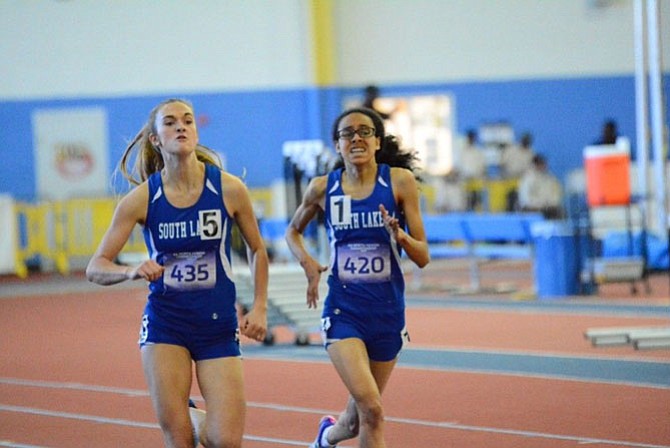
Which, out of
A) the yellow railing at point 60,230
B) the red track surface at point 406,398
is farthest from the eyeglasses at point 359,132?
the yellow railing at point 60,230

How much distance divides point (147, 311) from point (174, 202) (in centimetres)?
51

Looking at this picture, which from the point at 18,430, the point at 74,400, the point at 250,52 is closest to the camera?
the point at 18,430

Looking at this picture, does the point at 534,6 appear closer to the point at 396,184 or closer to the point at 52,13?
the point at 52,13

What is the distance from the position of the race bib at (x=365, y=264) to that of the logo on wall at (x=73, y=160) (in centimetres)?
1993

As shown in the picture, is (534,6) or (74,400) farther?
(534,6)

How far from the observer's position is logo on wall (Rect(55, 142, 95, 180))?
26047mm

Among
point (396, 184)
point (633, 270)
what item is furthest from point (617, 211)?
point (396, 184)

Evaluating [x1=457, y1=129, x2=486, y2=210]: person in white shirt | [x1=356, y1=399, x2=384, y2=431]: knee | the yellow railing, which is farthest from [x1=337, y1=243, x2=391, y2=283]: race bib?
[x1=457, y1=129, x2=486, y2=210]: person in white shirt

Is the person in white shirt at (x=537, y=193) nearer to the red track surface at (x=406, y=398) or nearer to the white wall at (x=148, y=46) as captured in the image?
the white wall at (x=148, y=46)

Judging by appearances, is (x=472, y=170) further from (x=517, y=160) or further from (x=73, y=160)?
(x=73, y=160)

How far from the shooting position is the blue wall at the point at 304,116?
25859mm

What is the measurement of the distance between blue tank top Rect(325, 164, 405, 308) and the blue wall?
19500 millimetres

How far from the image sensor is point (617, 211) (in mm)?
21734


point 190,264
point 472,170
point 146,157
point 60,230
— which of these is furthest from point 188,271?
point 472,170
